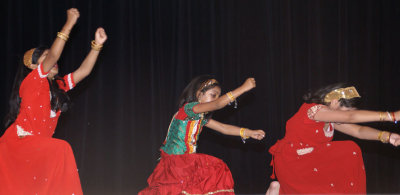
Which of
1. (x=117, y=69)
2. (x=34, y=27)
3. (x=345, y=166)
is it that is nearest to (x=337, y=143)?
(x=345, y=166)

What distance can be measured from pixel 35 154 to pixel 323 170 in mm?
2003

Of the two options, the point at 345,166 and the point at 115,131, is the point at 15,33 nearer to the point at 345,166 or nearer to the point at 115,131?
the point at 115,131

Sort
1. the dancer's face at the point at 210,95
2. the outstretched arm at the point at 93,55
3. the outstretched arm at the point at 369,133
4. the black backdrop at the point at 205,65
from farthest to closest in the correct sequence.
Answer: the black backdrop at the point at 205,65, the dancer's face at the point at 210,95, the outstretched arm at the point at 369,133, the outstretched arm at the point at 93,55

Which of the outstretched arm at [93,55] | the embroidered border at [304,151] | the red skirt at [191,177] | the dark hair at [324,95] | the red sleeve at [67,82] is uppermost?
the outstretched arm at [93,55]

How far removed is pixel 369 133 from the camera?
309 cm

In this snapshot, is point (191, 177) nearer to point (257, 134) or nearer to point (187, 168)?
point (187, 168)

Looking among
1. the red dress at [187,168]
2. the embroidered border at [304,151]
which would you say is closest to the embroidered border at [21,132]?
the red dress at [187,168]

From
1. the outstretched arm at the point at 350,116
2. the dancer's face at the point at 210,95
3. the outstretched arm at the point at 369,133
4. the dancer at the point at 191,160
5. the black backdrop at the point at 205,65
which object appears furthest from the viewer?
the black backdrop at the point at 205,65

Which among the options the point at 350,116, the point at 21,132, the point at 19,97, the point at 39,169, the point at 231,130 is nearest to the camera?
the point at 39,169

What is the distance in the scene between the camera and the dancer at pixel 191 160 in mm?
2975

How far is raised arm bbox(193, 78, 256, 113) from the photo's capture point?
270 centimetres

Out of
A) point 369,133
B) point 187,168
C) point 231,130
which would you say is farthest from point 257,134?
point 369,133

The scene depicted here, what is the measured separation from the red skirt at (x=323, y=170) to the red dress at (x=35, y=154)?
5.16ft

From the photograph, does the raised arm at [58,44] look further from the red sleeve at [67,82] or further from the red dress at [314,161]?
the red dress at [314,161]
